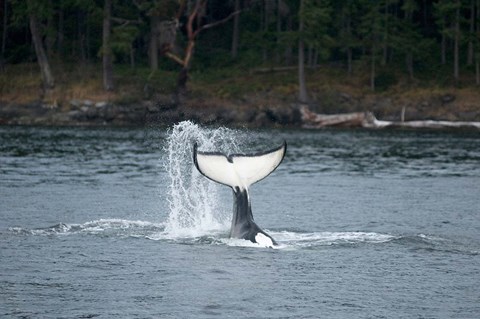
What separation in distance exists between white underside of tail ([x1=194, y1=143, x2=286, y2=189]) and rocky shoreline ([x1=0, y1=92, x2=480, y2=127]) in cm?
5238

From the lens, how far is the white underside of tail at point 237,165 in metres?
21.8

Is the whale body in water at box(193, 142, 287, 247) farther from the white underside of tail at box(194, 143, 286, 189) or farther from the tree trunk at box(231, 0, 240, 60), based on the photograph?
the tree trunk at box(231, 0, 240, 60)

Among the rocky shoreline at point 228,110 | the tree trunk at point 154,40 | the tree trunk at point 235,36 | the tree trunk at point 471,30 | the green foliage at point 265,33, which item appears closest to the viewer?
the rocky shoreline at point 228,110

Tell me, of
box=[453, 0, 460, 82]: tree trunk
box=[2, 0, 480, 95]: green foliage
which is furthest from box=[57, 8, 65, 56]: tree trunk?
box=[453, 0, 460, 82]: tree trunk

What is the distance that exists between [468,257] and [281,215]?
25.7 feet

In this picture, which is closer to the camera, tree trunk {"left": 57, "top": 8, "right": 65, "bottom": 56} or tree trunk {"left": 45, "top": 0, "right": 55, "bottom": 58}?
tree trunk {"left": 45, "top": 0, "right": 55, "bottom": 58}

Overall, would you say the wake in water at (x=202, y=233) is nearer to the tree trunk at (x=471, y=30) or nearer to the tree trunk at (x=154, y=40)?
the tree trunk at (x=154, y=40)

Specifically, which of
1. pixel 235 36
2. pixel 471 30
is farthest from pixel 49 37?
pixel 471 30

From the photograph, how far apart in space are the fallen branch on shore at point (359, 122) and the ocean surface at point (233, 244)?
26.0m

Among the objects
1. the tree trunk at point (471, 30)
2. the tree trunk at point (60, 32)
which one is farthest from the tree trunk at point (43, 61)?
the tree trunk at point (471, 30)

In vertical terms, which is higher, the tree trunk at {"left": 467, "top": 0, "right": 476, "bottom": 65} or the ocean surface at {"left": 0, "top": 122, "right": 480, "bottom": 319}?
the tree trunk at {"left": 467, "top": 0, "right": 476, "bottom": 65}

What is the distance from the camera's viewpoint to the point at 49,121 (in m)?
75.3

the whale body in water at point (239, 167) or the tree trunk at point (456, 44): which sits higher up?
the tree trunk at point (456, 44)

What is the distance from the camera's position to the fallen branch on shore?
72.2m
